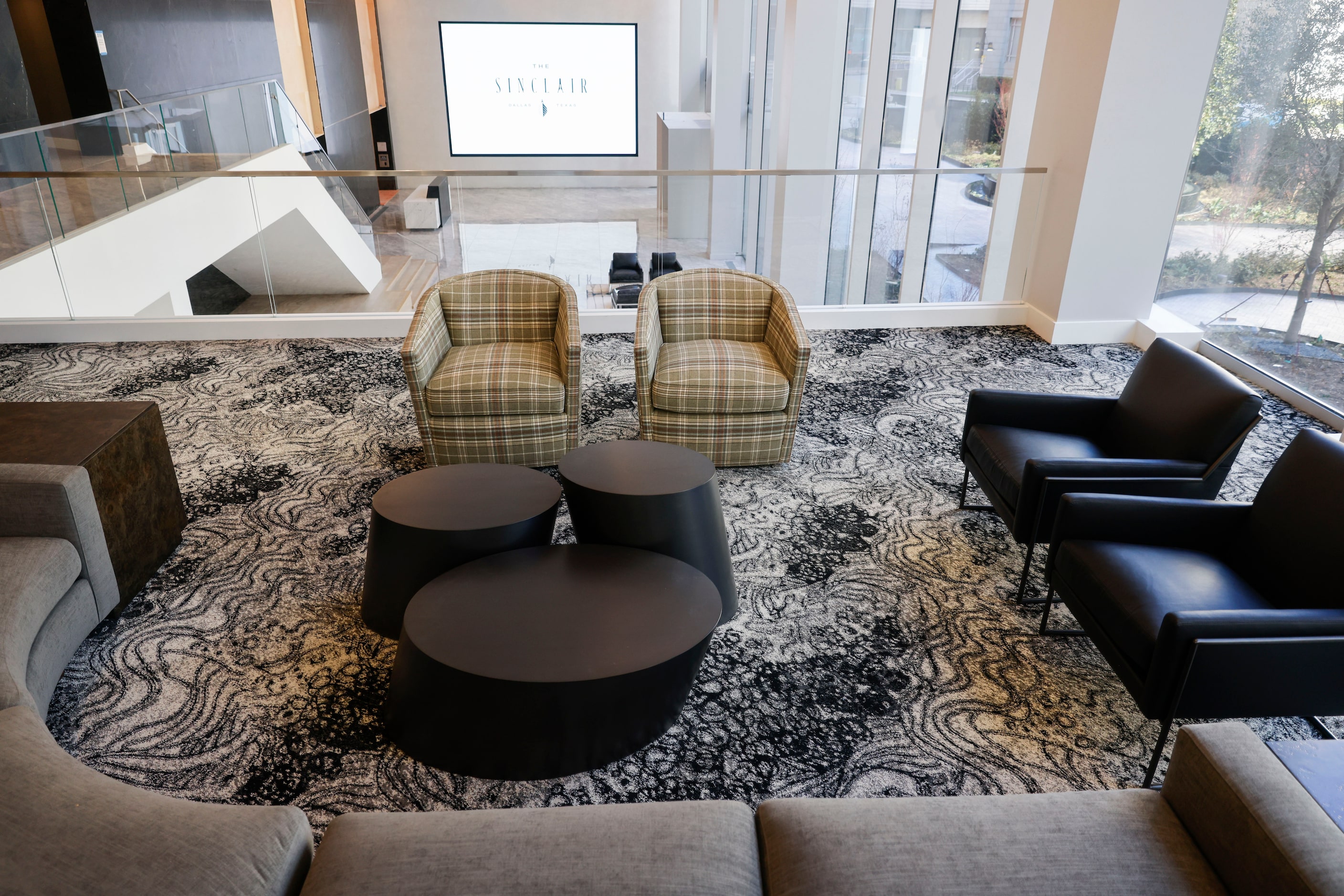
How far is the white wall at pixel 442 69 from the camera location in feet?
55.6

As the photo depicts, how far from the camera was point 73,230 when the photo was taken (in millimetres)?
5973

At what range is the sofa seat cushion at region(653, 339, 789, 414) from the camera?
159 inches

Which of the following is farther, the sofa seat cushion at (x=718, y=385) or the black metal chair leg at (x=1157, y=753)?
the sofa seat cushion at (x=718, y=385)

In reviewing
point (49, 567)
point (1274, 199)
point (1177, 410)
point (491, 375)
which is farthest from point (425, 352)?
point (1274, 199)

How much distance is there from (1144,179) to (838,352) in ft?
7.29

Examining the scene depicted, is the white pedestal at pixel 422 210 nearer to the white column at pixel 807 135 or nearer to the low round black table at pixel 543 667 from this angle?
the white column at pixel 807 135

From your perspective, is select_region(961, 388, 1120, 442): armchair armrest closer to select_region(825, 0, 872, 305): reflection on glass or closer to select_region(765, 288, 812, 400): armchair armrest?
select_region(765, 288, 812, 400): armchair armrest

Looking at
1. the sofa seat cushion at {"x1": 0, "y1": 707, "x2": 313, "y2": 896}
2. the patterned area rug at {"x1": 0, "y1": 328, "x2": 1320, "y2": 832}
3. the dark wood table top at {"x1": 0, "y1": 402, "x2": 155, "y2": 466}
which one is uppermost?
the dark wood table top at {"x1": 0, "y1": 402, "x2": 155, "y2": 466}

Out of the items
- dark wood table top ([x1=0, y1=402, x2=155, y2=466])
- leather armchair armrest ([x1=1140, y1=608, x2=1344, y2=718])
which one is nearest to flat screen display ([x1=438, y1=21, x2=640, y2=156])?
dark wood table top ([x1=0, y1=402, x2=155, y2=466])

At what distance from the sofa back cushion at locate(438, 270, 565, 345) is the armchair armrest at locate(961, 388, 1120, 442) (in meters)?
2.11

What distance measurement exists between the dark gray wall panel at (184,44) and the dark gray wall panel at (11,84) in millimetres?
684

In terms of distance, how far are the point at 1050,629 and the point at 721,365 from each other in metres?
1.81

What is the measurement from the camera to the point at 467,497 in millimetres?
3064

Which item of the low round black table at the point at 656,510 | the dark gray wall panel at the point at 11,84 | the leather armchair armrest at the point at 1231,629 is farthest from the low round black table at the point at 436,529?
the dark gray wall panel at the point at 11,84
